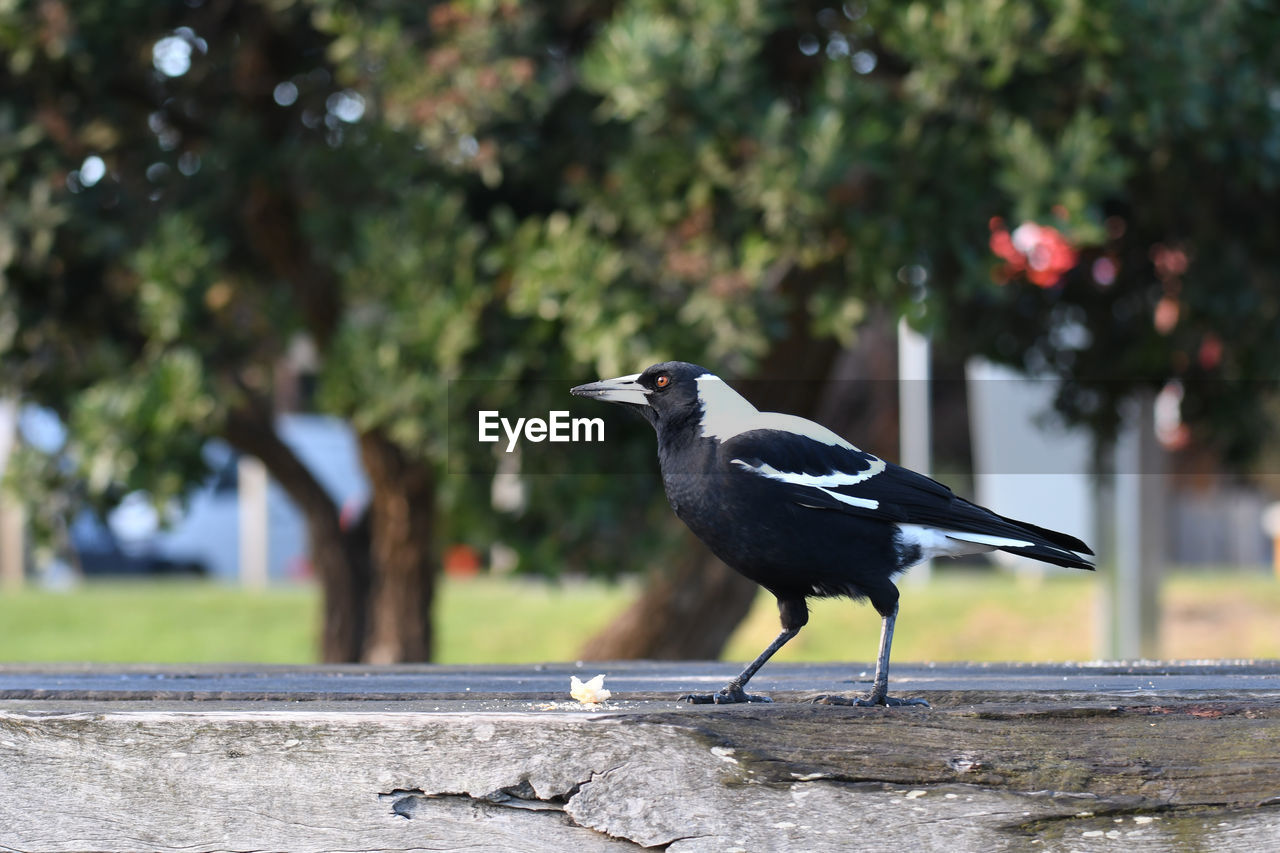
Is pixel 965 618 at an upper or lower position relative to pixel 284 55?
lower

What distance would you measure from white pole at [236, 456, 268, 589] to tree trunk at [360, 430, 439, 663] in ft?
32.5

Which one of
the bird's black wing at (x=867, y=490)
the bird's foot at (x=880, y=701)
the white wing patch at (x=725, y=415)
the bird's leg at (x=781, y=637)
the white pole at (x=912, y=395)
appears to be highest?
the white pole at (x=912, y=395)

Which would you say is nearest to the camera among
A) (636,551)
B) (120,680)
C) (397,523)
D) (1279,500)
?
(120,680)

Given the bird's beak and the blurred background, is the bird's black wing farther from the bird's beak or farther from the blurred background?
the blurred background

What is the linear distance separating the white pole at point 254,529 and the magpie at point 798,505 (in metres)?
14.8

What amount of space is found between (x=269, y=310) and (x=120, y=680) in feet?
11.4

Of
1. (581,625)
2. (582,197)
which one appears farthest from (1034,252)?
(581,625)

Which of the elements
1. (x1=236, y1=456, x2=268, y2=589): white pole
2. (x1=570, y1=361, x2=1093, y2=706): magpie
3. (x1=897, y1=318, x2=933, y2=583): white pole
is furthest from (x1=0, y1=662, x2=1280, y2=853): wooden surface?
(x1=236, y1=456, x2=268, y2=589): white pole

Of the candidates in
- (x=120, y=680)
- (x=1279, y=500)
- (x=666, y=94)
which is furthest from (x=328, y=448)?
(x=120, y=680)

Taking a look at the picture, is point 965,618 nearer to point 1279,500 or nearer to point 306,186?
point 306,186

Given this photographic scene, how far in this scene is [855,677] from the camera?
8.66 ft

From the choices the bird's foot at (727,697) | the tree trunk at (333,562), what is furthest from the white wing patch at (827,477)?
the tree trunk at (333,562)

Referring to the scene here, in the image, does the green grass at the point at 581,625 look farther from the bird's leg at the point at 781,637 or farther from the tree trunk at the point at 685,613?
the bird's leg at the point at 781,637

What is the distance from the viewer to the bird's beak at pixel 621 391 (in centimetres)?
191
